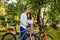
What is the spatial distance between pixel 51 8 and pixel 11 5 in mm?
1623

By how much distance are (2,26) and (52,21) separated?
7.35ft

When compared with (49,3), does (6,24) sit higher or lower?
lower

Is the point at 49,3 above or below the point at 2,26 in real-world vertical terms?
above

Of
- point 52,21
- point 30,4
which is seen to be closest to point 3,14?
point 30,4

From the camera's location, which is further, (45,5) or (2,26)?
(2,26)

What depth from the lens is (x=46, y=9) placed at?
8531mm

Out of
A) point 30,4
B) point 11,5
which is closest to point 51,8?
point 30,4

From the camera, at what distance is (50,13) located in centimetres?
830

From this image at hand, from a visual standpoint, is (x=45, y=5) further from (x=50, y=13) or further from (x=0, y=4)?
(x=0, y=4)

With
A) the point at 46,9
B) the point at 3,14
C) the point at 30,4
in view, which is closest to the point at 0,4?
the point at 3,14

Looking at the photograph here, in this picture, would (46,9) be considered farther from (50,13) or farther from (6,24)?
(6,24)

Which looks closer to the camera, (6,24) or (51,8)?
(51,8)

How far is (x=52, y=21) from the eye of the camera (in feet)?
28.6

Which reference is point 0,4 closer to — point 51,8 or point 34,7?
point 34,7
